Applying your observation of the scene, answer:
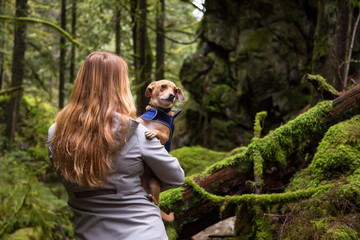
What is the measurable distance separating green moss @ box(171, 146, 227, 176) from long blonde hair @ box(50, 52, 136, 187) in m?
3.88

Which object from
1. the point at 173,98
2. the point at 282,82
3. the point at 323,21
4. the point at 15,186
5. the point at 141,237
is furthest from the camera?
the point at 282,82

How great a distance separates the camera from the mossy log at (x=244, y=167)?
4332 millimetres

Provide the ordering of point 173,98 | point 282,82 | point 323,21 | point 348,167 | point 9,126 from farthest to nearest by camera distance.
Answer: point 9,126, point 282,82, point 323,21, point 348,167, point 173,98

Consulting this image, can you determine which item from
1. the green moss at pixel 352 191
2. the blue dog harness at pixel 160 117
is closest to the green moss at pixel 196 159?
the green moss at pixel 352 191

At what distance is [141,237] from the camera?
7.22 ft

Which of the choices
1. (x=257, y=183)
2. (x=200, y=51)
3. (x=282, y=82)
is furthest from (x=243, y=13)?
(x=257, y=183)

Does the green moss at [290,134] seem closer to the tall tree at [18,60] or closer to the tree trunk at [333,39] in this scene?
the tree trunk at [333,39]

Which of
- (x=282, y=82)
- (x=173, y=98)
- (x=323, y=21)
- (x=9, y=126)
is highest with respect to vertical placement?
(x=323, y=21)

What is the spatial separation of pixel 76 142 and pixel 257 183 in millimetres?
2600

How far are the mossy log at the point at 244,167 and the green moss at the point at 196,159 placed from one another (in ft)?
5.11

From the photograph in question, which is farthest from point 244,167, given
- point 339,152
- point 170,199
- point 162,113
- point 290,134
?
point 162,113

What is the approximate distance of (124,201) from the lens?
2.27 meters

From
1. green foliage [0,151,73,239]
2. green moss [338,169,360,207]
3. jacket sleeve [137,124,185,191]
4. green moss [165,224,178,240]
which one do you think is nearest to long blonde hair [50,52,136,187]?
jacket sleeve [137,124,185,191]

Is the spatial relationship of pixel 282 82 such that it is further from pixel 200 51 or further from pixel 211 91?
pixel 200 51
